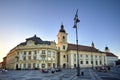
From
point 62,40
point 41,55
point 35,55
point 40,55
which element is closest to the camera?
point 41,55

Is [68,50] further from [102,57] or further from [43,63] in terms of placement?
[102,57]

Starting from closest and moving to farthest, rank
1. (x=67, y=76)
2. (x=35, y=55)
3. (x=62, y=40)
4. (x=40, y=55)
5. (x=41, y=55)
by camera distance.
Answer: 1. (x=67, y=76)
2. (x=41, y=55)
3. (x=40, y=55)
4. (x=35, y=55)
5. (x=62, y=40)

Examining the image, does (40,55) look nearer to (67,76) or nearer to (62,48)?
(62,48)

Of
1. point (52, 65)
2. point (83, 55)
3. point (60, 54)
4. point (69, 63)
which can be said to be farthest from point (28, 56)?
point (83, 55)

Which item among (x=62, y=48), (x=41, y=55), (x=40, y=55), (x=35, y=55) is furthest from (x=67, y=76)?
(x=62, y=48)

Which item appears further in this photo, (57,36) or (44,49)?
(57,36)

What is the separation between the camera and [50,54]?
65688 mm

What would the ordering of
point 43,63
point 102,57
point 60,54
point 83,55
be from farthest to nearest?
1. point 102,57
2. point 83,55
3. point 60,54
4. point 43,63

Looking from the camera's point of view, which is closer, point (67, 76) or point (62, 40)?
point (67, 76)

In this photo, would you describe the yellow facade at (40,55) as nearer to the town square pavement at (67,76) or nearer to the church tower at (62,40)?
the church tower at (62,40)

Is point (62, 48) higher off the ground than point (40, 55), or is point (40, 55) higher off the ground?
point (62, 48)

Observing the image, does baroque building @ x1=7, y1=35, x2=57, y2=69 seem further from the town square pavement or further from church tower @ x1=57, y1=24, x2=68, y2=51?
the town square pavement

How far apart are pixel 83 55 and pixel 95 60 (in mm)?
9730

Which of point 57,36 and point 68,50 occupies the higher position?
point 57,36
